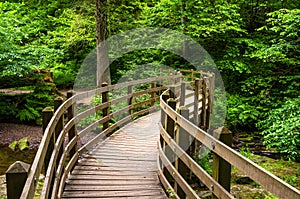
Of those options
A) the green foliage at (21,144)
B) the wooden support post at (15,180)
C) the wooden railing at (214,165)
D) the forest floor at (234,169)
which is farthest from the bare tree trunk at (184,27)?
the wooden support post at (15,180)

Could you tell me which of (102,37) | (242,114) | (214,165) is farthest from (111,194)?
(242,114)

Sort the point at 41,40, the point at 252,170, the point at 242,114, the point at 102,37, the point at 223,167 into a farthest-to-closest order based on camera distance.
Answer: the point at 41,40
the point at 242,114
the point at 102,37
the point at 223,167
the point at 252,170

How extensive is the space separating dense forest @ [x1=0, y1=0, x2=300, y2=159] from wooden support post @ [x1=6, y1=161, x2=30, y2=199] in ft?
30.2

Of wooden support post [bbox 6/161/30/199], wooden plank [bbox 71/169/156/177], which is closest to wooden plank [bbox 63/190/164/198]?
wooden plank [bbox 71/169/156/177]

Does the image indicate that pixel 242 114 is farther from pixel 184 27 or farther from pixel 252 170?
pixel 252 170

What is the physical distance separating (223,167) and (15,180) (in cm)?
164

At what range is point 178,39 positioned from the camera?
17672 mm

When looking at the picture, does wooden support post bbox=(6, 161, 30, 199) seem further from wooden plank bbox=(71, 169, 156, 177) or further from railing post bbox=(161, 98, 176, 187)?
wooden plank bbox=(71, 169, 156, 177)

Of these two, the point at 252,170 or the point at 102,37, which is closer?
the point at 252,170

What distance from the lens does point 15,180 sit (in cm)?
171

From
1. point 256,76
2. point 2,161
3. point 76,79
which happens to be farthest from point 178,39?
point 2,161

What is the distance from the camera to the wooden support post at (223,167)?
104 inches

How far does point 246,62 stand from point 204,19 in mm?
3062

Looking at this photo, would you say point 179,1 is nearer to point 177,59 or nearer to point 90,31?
point 177,59
